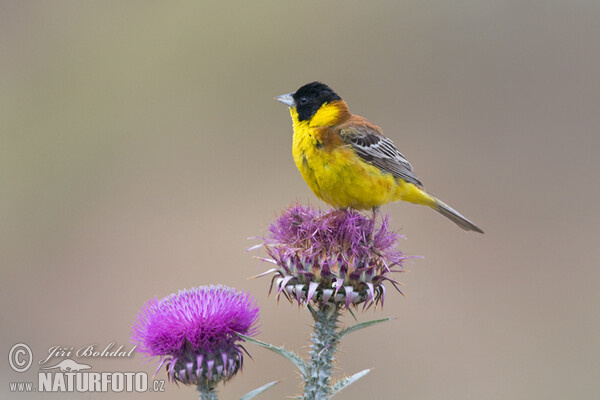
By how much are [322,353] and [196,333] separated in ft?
2.61

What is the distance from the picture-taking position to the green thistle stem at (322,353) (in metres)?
3.92

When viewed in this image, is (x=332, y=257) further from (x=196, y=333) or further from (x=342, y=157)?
(x=342, y=157)

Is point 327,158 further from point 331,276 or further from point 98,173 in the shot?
point 98,173

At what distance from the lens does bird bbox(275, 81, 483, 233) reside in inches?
199

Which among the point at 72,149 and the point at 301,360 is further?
the point at 72,149

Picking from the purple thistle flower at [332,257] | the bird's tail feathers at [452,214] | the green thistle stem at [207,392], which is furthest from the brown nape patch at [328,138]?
the green thistle stem at [207,392]

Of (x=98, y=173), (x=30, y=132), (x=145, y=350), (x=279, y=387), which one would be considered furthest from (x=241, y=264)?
(x=145, y=350)

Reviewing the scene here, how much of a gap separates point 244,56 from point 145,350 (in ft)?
42.4

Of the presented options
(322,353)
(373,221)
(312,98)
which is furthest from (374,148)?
(322,353)

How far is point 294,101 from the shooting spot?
566cm

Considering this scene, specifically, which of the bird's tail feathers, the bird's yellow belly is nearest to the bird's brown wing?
the bird's yellow belly

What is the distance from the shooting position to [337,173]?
16.5 feet

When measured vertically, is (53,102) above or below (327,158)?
above

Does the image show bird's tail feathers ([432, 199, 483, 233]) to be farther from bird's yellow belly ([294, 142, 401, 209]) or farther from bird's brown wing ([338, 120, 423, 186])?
bird's yellow belly ([294, 142, 401, 209])
